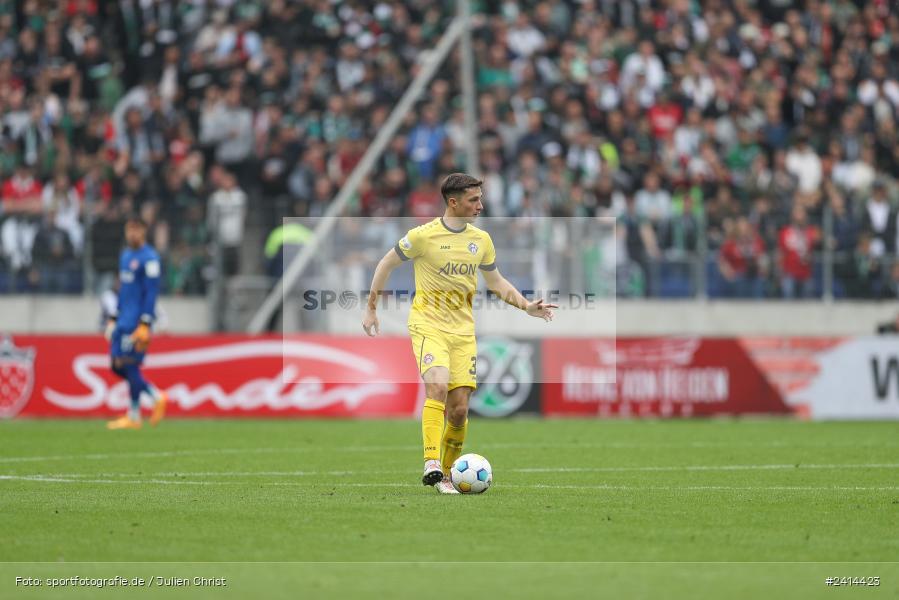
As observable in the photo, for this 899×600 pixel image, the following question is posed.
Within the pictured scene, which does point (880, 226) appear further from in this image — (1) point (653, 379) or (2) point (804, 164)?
(1) point (653, 379)

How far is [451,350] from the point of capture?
12273 mm

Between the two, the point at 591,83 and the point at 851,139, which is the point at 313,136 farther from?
the point at 851,139

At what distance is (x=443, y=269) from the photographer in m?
12.3

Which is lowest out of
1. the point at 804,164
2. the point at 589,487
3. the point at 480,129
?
the point at 589,487

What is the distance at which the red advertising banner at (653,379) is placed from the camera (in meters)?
24.8

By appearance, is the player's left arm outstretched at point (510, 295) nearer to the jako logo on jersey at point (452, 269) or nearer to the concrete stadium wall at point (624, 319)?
the jako logo on jersey at point (452, 269)

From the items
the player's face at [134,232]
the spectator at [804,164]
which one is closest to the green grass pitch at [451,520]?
the player's face at [134,232]

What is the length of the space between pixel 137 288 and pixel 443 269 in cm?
940

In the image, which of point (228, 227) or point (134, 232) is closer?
point (134, 232)

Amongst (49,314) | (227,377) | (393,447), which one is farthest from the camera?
(49,314)

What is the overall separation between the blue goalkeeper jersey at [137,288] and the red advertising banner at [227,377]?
10.9 feet

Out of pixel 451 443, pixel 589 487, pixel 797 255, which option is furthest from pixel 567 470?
pixel 797 255

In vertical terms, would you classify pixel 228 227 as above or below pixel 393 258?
above

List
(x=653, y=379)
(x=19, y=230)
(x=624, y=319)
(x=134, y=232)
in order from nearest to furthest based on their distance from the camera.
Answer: (x=134, y=232)
(x=19, y=230)
(x=653, y=379)
(x=624, y=319)
